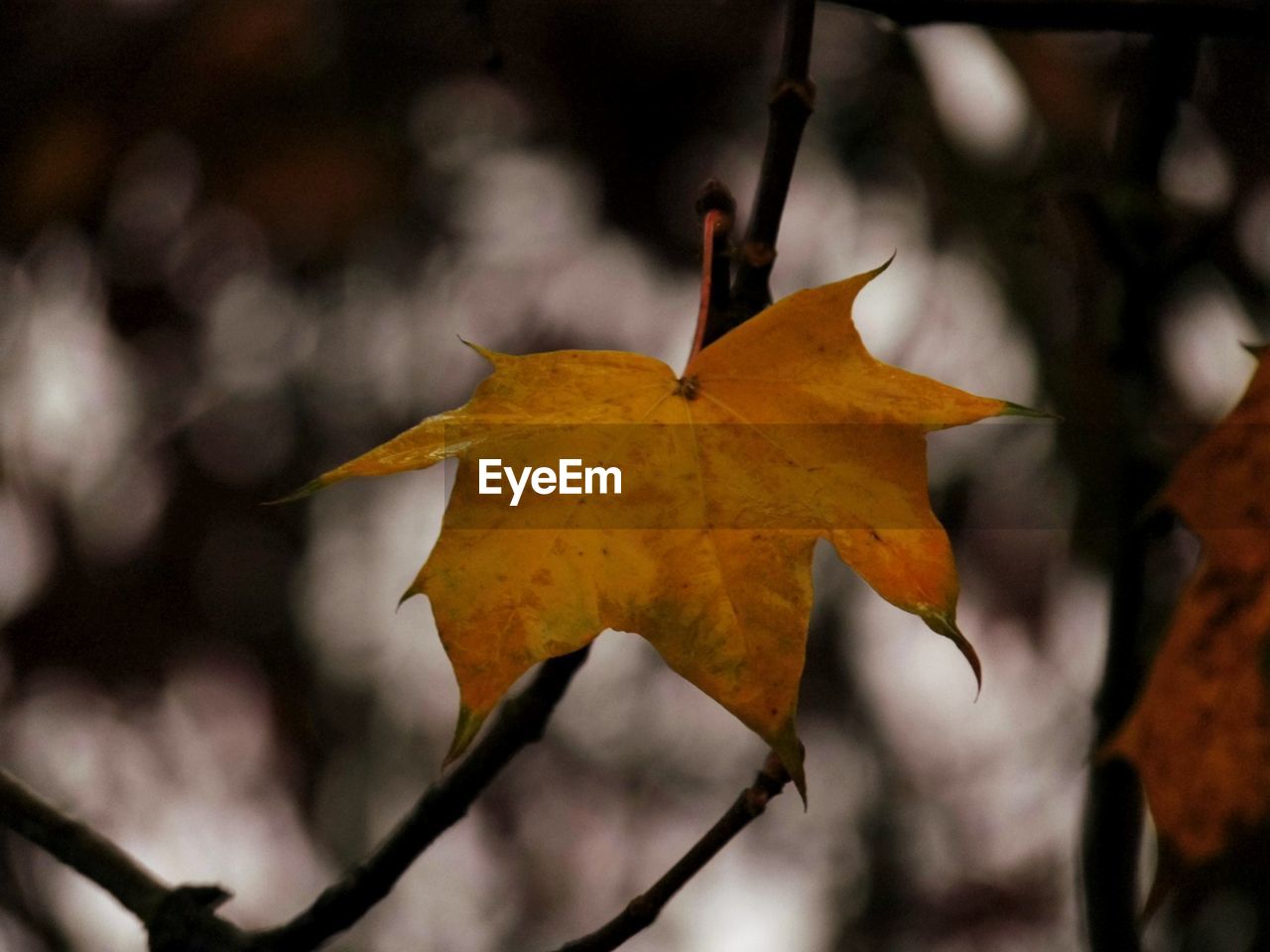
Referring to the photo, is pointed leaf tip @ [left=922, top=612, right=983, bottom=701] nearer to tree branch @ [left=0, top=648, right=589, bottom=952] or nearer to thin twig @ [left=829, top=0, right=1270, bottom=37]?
tree branch @ [left=0, top=648, right=589, bottom=952]

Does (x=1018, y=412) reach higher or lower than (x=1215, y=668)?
higher

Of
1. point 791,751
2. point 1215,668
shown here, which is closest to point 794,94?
point 791,751

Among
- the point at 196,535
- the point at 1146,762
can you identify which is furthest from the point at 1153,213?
the point at 196,535

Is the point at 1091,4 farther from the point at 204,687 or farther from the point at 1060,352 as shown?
the point at 204,687

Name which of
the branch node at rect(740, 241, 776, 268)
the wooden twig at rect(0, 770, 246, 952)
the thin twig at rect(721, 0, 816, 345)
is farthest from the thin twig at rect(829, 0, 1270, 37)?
the wooden twig at rect(0, 770, 246, 952)

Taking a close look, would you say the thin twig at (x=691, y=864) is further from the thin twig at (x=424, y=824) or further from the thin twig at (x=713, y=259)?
the thin twig at (x=713, y=259)

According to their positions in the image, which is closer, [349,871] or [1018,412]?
[1018,412]

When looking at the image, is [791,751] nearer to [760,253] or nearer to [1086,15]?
[760,253]

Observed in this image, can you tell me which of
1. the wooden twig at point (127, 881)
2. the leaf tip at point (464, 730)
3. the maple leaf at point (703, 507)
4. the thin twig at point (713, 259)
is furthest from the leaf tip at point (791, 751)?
the wooden twig at point (127, 881)
